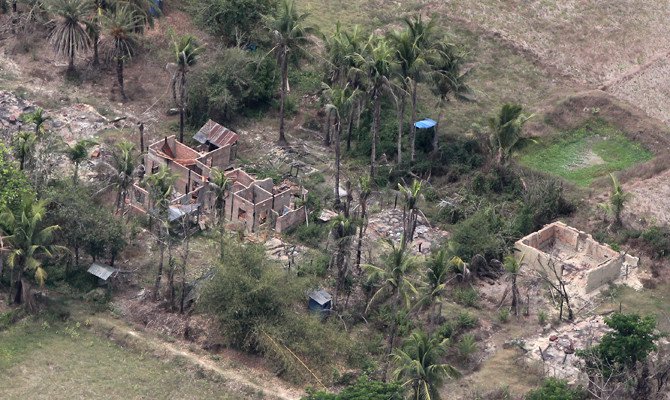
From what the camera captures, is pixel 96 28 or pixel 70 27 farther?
pixel 96 28

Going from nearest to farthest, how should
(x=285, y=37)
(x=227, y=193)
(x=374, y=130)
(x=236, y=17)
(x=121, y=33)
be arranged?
1. (x=227, y=193)
2. (x=374, y=130)
3. (x=285, y=37)
4. (x=121, y=33)
5. (x=236, y=17)

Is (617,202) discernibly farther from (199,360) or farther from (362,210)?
(199,360)

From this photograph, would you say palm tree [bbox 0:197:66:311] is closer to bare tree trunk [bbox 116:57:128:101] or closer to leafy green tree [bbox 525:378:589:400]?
bare tree trunk [bbox 116:57:128:101]

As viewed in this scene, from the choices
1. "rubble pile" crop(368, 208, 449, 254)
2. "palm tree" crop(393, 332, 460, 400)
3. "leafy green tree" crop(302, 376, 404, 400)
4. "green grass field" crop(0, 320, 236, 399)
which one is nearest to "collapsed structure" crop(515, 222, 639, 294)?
"rubble pile" crop(368, 208, 449, 254)

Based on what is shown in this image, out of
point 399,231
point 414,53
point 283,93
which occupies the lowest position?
point 399,231

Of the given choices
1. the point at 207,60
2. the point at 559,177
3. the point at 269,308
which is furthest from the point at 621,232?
the point at 207,60

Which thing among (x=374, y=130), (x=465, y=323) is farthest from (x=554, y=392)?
(x=374, y=130)

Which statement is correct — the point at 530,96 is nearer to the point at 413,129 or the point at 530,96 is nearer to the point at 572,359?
the point at 413,129
